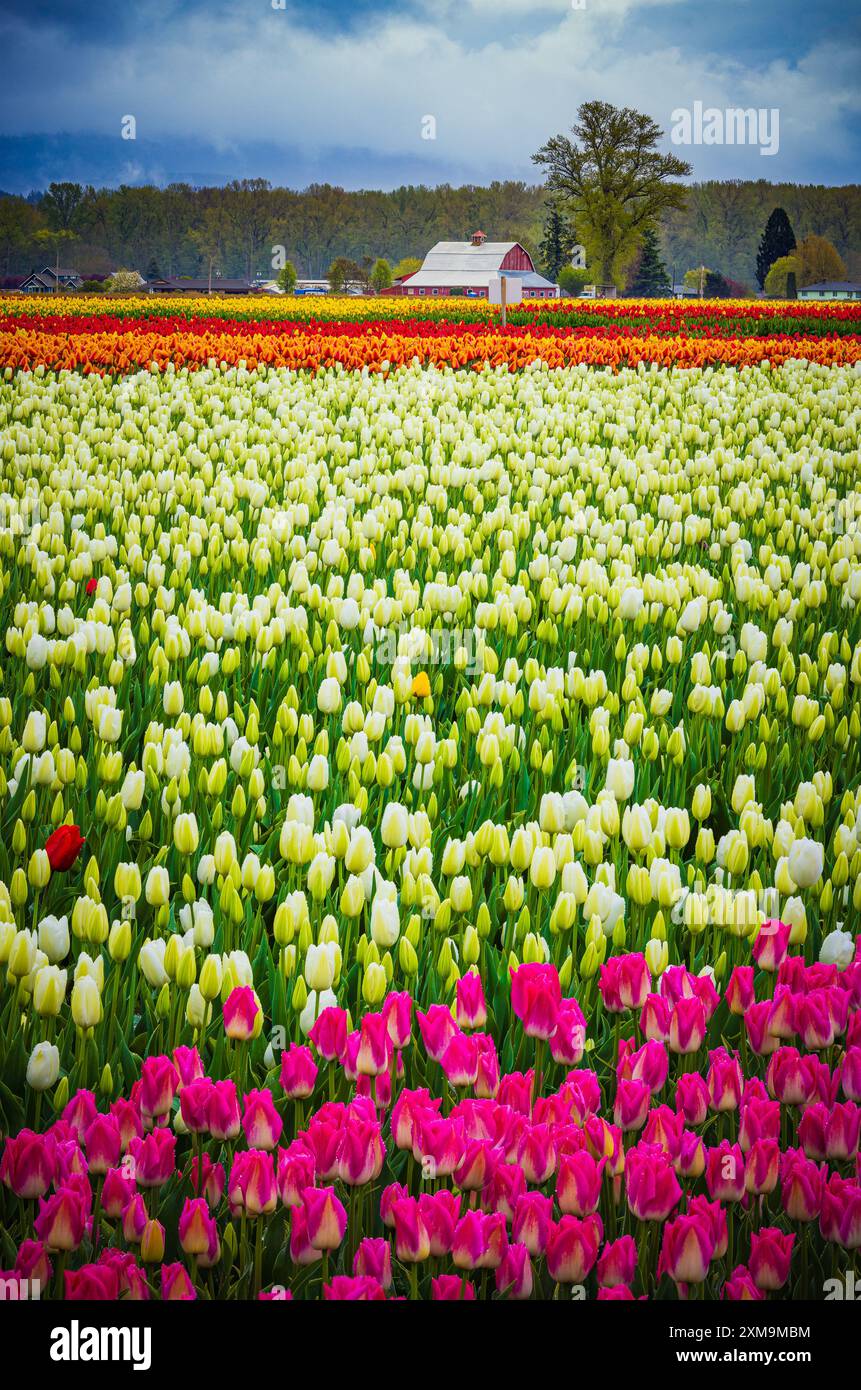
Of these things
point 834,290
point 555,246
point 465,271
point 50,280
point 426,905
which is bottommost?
point 426,905

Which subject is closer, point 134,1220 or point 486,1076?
point 134,1220

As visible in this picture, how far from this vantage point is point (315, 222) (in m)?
74.2

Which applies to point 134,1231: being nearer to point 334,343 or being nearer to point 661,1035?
point 661,1035

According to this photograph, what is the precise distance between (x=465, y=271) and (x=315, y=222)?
1304 centimetres

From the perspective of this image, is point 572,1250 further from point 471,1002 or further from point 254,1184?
point 471,1002

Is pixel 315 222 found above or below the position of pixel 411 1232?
above

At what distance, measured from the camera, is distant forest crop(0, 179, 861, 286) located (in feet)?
147

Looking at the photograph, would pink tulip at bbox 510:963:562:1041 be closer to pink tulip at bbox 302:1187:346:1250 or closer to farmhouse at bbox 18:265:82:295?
pink tulip at bbox 302:1187:346:1250

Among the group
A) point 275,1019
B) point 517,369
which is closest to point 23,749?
point 275,1019

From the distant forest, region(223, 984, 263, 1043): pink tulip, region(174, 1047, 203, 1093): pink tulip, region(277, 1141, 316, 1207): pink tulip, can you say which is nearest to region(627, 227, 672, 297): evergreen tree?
the distant forest

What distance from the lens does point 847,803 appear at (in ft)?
10.4

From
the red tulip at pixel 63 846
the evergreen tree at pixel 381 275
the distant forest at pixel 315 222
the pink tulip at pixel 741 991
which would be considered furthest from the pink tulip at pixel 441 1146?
the evergreen tree at pixel 381 275

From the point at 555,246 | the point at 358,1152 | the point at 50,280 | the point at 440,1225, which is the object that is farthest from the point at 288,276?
the point at 440,1225

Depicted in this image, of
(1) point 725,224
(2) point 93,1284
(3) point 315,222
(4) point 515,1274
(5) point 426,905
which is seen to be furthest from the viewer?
(3) point 315,222
